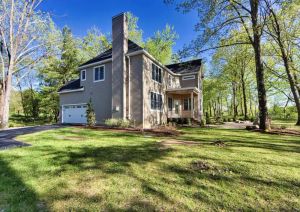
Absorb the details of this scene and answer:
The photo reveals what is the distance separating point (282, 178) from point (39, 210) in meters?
4.90

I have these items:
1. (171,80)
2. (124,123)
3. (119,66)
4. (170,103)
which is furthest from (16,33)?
(170,103)

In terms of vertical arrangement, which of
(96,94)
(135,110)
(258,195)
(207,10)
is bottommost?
(258,195)

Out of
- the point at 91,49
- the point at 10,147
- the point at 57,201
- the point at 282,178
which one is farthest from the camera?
the point at 91,49

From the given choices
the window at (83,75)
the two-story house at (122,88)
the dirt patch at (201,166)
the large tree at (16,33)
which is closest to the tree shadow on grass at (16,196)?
the dirt patch at (201,166)

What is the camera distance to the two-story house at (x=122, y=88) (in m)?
14.2

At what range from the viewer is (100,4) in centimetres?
1622

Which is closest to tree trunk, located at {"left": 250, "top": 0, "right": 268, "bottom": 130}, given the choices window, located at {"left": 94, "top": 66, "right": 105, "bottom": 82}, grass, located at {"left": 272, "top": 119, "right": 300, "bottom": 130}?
grass, located at {"left": 272, "top": 119, "right": 300, "bottom": 130}

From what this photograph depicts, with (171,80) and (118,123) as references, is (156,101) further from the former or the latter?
(171,80)

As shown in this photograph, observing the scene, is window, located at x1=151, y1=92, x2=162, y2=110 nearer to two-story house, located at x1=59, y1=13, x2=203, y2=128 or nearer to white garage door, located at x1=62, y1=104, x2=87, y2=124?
two-story house, located at x1=59, y1=13, x2=203, y2=128

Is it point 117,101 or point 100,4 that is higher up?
point 100,4

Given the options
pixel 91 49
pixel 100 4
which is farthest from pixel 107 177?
pixel 91 49

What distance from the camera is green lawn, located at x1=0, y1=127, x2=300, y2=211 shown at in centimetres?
306

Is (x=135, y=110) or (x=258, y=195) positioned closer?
(x=258, y=195)

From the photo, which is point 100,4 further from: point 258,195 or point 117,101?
point 258,195
